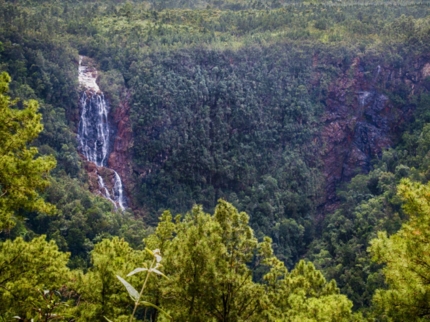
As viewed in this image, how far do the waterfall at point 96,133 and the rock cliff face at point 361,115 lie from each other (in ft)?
52.4

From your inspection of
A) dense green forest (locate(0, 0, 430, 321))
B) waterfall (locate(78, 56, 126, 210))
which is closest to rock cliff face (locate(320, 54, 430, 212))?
dense green forest (locate(0, 0, 430, 321))

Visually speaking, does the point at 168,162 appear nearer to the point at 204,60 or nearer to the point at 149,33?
the point at 204,60

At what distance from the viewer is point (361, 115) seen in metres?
35.5

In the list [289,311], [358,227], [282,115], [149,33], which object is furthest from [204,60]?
[289,311]

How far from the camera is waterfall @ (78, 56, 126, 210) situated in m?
28.1

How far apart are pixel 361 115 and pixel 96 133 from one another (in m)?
20.3

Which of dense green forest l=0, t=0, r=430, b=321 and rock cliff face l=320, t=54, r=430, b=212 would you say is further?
rock cliff face l=320, t=54, r=430, b=212

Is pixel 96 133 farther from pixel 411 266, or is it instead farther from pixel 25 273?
pixel 411 266

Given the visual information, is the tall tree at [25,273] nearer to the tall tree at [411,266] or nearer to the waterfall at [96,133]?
the tall tree at [411,266]

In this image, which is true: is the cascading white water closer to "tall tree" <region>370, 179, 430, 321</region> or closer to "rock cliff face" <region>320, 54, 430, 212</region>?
"rock cliff face" <region>320, 54, 430, 212</region>

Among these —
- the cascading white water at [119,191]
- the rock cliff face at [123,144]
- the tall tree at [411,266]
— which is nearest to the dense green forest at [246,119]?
the rock cliff face at [123,144]

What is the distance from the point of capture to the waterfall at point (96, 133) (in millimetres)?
28125

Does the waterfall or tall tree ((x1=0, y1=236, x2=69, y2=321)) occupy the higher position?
tall tree ((x1=0, y1=236, x2=69, y2=321))

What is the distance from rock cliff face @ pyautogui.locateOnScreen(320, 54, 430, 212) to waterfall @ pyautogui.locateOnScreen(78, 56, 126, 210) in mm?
15978
